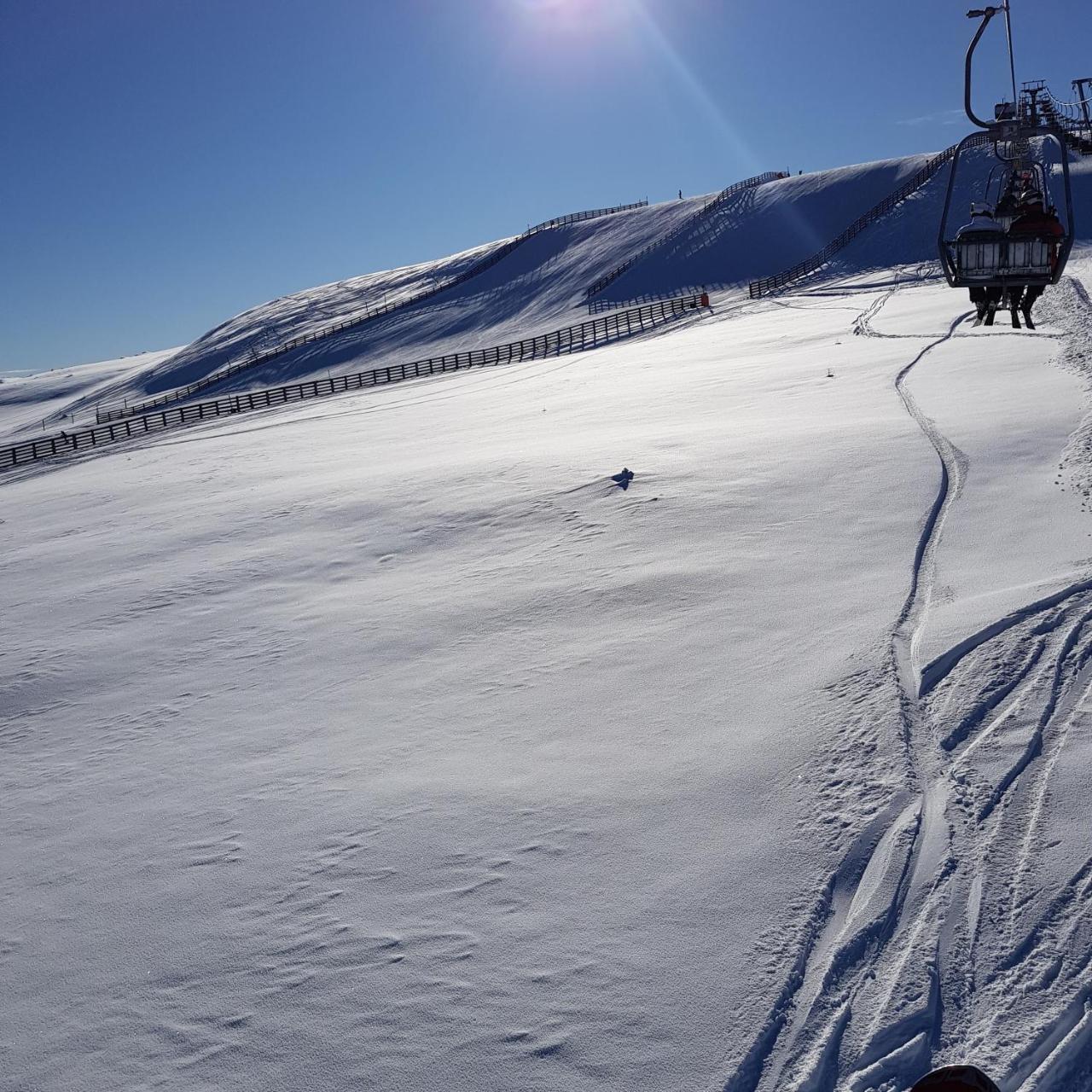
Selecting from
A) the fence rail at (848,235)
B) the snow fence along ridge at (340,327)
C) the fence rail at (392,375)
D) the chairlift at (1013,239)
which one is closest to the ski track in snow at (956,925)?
the chairlift at (1013,239)

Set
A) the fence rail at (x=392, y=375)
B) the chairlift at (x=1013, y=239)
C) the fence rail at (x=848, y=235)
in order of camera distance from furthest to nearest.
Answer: the fence rail at (x=848, y=235), the fence rail at (x=392, y=375), the chairlift at (x=1013, y=239)

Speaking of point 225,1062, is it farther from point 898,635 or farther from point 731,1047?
point 898,635

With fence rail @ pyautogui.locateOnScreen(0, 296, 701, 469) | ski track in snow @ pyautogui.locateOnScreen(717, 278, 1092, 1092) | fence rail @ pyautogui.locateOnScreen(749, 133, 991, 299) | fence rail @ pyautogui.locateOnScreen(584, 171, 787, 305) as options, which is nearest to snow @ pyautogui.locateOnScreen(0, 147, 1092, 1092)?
ski track in snow @ pyautogui.locateOnScreen(717, 278, 1092, 1092)

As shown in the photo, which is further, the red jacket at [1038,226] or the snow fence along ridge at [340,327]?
the snow fence along ridge at [340,327]

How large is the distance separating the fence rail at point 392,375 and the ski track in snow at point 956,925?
126 ft

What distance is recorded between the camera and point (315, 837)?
274 inches

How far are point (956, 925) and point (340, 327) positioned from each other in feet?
238

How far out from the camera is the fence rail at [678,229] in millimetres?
65062

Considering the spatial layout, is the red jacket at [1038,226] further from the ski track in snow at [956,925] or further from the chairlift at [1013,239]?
the ski track in snow at [956,925]

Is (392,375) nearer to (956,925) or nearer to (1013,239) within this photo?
(1013,239)

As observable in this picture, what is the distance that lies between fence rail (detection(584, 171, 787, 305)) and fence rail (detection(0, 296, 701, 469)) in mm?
8146

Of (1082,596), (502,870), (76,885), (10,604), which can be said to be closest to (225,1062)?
(502,870)

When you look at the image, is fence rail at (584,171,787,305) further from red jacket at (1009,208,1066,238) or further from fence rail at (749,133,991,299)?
red jacket at (1009,208,1066,238)

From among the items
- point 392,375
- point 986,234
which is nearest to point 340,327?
point 392,375
